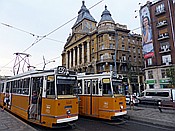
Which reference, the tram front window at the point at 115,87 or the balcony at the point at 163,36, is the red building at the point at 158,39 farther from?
the tram front window at the point at 115,87

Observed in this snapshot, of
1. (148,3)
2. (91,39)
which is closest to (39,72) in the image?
→ (148,3)

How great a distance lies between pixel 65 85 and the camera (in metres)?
8.83

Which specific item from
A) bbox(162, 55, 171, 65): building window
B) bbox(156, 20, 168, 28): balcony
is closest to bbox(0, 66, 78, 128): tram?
bbox(162, 55, 171, 65): building window

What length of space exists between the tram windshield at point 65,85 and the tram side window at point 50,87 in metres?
0.26

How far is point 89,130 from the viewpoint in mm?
8758

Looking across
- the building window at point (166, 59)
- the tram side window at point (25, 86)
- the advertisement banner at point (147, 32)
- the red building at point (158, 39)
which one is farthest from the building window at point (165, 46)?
the tram side window at point (25, 86)

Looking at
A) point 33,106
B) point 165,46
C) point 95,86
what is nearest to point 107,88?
point 95,86

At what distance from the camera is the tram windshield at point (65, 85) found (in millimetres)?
8545

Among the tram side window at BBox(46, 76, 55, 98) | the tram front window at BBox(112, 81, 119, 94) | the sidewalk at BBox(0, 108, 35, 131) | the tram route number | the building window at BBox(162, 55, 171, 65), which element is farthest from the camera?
the building window at BBox(162, 55, 171, 65)

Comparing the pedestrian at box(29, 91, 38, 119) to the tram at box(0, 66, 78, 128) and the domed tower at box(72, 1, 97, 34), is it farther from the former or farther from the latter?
the domed tower at box(72, 1, 97, 34)

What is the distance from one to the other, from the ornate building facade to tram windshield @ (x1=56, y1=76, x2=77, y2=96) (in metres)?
33.5

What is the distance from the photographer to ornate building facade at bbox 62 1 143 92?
4575cm

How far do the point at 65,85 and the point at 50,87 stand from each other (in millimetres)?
788

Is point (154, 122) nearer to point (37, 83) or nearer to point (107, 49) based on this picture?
point (37, 83)
